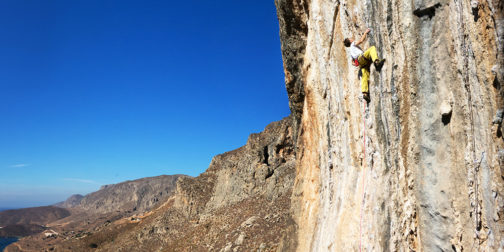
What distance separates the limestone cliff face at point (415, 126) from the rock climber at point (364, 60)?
14 cm

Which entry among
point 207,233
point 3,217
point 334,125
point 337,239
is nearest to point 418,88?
point 334,125

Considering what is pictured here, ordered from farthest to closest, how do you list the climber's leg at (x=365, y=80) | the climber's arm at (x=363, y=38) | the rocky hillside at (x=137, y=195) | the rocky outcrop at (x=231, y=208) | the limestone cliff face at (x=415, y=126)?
1. the rocky hillside at (x=137, y=195)
2. the rocky outcrop at (x=231, y=208)
3. the climber's leg at (x=365, y=80)
4. the climber's arm at (x=363, y=38)
5. the limestone cliff face at (x=415, y=126)

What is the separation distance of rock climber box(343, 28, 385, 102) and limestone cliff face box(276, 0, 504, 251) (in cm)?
14

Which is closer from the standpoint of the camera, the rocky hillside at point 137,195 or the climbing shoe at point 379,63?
the climbing shoe at point 379,63

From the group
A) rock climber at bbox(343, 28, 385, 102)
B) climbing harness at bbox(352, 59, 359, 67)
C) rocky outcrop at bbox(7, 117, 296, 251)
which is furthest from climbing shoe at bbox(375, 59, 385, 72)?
rocky outcrop at bbox(7, 117, 296, 251)

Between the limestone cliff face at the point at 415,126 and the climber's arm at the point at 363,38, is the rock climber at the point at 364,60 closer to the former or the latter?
the climber's arm at the point at 363,38

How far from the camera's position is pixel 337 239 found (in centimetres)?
750

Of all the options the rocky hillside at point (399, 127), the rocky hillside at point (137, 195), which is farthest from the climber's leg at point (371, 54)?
the rocky hillside at point (137, 195)

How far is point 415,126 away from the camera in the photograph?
17.1 feet

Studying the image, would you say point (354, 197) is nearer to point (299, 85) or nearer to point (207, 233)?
point (299, 85)

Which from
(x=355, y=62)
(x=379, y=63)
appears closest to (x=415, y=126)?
(x=379, y=63)

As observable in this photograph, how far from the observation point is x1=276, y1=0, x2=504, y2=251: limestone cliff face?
163 inches

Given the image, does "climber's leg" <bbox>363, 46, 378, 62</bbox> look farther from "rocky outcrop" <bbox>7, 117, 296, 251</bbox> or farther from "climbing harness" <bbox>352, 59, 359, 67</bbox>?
"rocky outcrop" <bbox>7, 117, 296, 251</bbox>

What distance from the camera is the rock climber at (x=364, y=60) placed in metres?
5.85
